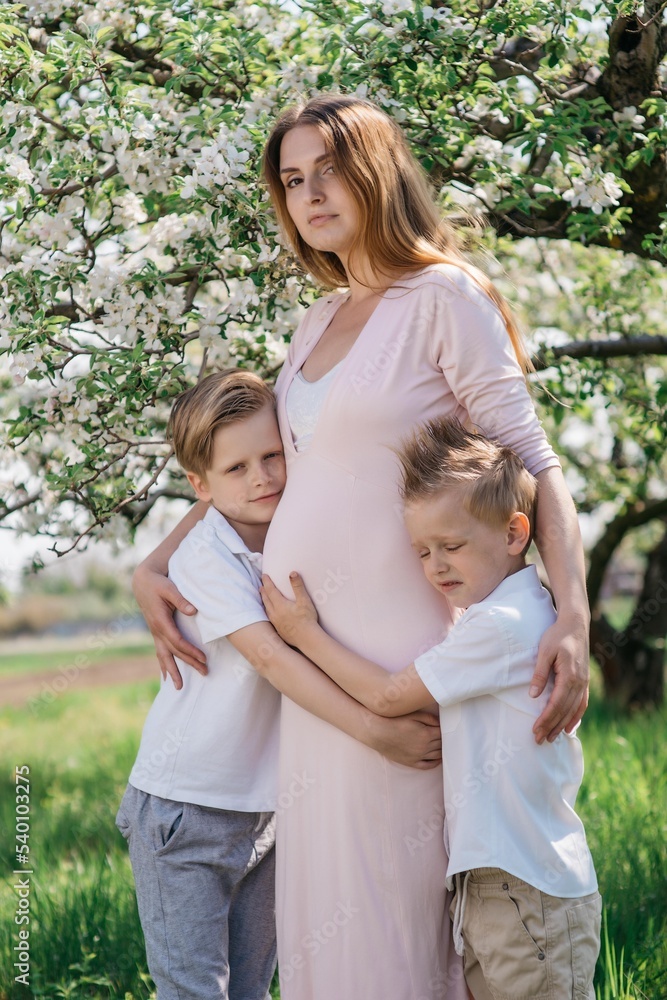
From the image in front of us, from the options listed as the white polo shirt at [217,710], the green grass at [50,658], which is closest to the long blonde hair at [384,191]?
the white polo shirt at [217,710]

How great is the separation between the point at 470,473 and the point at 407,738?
513 millimetres

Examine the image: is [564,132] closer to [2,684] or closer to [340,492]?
[340,492]

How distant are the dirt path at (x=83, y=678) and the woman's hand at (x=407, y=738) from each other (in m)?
10.2

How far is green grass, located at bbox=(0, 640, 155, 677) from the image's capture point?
16188mm

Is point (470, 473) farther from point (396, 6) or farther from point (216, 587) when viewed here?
point (396, 6)

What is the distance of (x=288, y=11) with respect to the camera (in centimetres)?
319

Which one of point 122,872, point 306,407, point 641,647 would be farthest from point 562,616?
point 641,647

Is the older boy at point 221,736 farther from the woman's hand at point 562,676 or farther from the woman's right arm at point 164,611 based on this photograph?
the woman's hand at point 562,676

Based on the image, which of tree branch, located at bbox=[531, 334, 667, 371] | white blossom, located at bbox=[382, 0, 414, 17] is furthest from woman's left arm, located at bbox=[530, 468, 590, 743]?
tree branch, located at bbox=[531, 334, 667, 371]

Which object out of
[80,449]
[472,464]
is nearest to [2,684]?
[80,449]

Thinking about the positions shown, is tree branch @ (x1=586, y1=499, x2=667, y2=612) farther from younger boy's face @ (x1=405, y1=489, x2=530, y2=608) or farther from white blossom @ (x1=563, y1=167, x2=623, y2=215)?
younger boy's face @ (x1=405, y1=489, x2=530, y2=608)

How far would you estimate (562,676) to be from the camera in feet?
5.89

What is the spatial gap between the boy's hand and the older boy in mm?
21

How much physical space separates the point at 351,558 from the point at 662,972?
161cm
